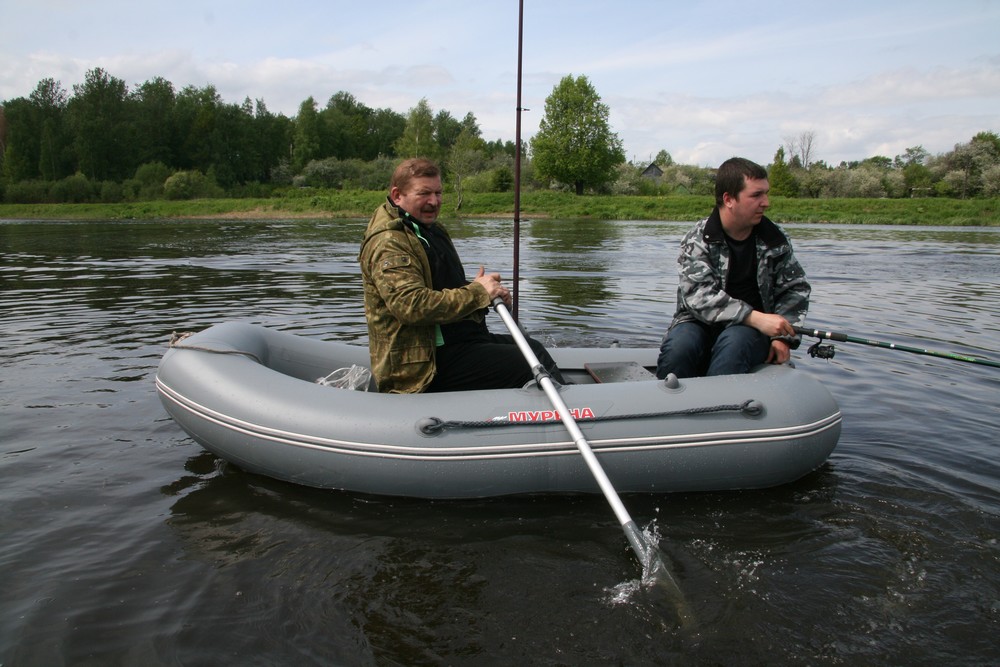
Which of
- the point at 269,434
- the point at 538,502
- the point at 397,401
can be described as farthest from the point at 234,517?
the point at 538,502

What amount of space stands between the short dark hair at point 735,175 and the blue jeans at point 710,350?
0.76 meters

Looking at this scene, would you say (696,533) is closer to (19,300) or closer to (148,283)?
(19,300)

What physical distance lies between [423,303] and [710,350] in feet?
6.11

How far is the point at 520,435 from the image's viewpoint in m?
3.77

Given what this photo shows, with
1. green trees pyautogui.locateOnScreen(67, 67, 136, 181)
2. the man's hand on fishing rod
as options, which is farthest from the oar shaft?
green trees pyautogui.locateOnScreen(67, 67, 136, 181)

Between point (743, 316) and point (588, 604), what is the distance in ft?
6.45

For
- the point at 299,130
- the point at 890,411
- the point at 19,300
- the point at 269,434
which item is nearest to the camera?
the point at 269,434

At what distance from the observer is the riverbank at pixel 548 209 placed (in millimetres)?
36500

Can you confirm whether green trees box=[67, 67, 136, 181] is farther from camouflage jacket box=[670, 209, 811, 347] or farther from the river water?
camouflage jacket box=[670, 209, 811, 347]

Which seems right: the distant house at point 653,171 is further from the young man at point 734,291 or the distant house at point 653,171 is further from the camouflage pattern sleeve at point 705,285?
the camouflage pattern sleeve at point 705,285

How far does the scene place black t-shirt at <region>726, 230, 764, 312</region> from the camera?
4.30 metres

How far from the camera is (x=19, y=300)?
987cm

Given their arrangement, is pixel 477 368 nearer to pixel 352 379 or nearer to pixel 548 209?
pixel 352 379

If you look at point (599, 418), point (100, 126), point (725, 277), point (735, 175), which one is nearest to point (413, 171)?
point (599, 418)
